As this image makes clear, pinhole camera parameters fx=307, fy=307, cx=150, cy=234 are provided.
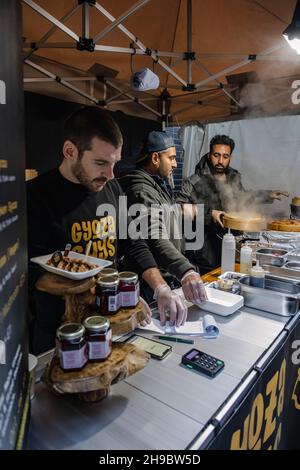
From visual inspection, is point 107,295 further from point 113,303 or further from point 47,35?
point 47,35

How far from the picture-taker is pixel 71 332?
2.43 feet

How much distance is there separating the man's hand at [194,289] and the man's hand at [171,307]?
18 cm

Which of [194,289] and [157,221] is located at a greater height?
[157,221]

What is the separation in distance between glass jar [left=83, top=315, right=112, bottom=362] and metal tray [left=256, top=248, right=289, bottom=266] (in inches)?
67.4

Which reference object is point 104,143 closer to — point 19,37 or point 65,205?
point 65,205

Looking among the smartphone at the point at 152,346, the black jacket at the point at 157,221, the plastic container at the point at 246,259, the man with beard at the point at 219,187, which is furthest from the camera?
the man with beard at the point at 219,187

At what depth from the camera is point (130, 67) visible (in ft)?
10.8

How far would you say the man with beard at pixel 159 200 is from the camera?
5.23 feet

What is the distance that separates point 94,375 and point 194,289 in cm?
78

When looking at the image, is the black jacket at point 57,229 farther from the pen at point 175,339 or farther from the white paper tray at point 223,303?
the pen at point 175,339

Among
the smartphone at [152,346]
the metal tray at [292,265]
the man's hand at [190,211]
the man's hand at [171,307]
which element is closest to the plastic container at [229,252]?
the metal tray at [292,265]

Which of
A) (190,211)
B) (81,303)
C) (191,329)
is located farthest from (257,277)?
(190,211)

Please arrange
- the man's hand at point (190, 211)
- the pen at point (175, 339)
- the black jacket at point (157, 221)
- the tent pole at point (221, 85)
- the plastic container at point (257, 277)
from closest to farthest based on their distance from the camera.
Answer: the pen at point (175, 339) → the black jacket at point (157, 221) → the plastic container at point (257, 277) → the man's hand at point (190, 211) → the tent pole at point (221, 85)

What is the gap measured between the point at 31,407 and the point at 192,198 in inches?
121
